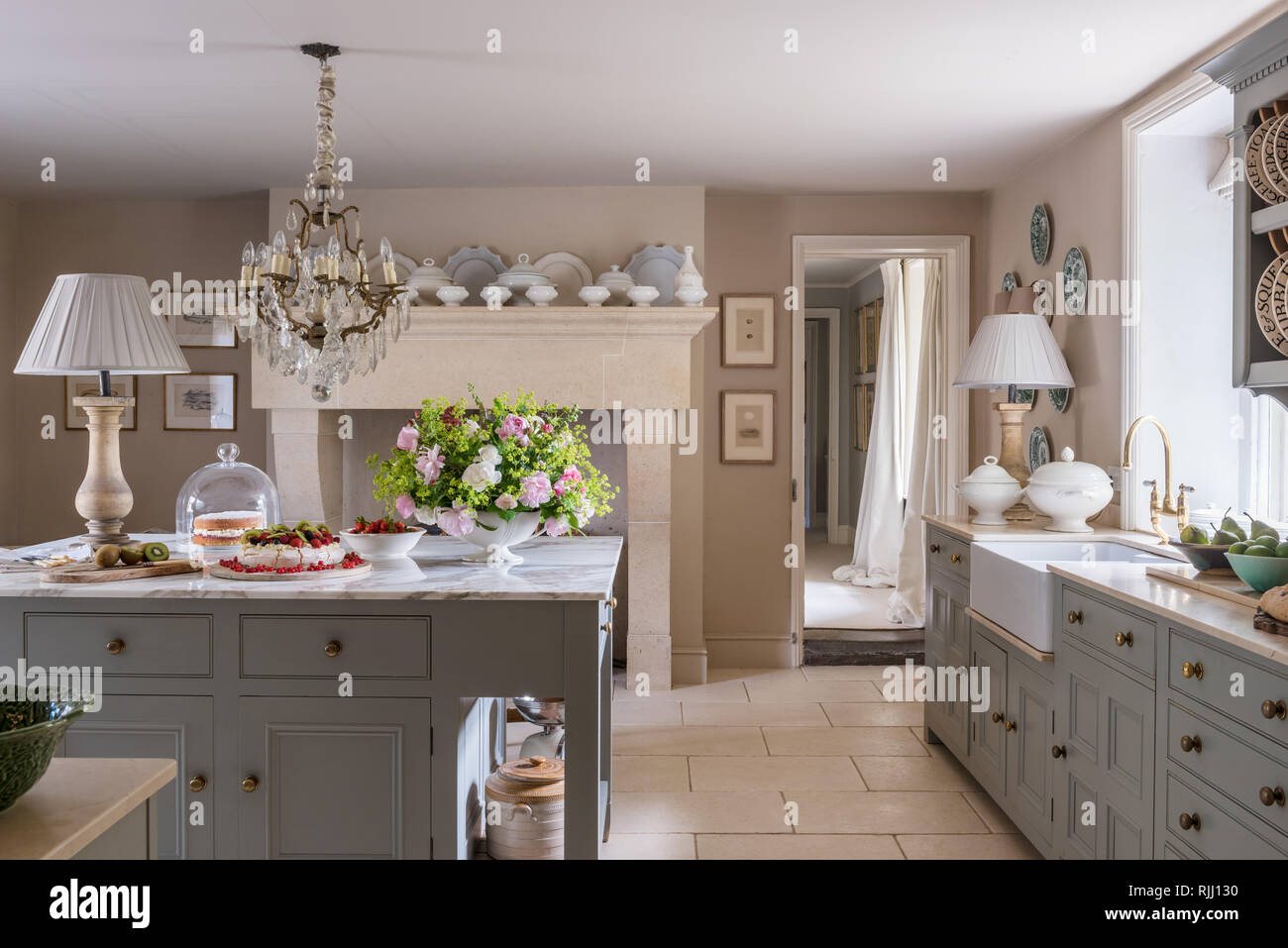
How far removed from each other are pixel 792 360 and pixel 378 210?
233cm

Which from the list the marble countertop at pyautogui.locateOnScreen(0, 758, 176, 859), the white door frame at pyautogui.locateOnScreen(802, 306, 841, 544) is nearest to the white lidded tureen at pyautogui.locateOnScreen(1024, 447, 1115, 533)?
the marble countertop at pyautogui.locateOnScreen(0, 758, 176, 859)

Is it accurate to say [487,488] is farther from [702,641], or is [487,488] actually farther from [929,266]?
[929,266]

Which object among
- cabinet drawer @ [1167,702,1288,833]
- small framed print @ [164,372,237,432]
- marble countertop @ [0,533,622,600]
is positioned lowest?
cabinet drawer @ [1167,702,1288,833]

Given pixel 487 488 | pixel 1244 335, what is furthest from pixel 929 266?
pixel 487 488

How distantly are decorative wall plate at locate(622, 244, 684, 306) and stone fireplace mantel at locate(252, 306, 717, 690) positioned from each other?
0.62ft

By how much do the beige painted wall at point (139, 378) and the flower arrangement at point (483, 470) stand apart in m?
3.20

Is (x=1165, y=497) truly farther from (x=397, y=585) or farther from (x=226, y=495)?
(x=226, y=495)

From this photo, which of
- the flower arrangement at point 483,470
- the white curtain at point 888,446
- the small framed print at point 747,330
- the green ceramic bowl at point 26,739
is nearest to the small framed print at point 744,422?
the small framed print at point 747,330

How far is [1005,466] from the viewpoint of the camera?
13.3 feet

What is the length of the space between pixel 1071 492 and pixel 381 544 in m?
2.35

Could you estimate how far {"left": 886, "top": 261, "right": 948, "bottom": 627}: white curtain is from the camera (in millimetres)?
6184

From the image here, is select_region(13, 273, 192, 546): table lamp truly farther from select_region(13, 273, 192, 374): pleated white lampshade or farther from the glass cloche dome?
the glass cloche dome

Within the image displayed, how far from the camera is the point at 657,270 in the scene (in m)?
5.09

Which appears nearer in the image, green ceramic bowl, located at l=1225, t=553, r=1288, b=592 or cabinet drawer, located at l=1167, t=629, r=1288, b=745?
cabinet drawer, located at l=1167, t=629, r=1288, b=745
